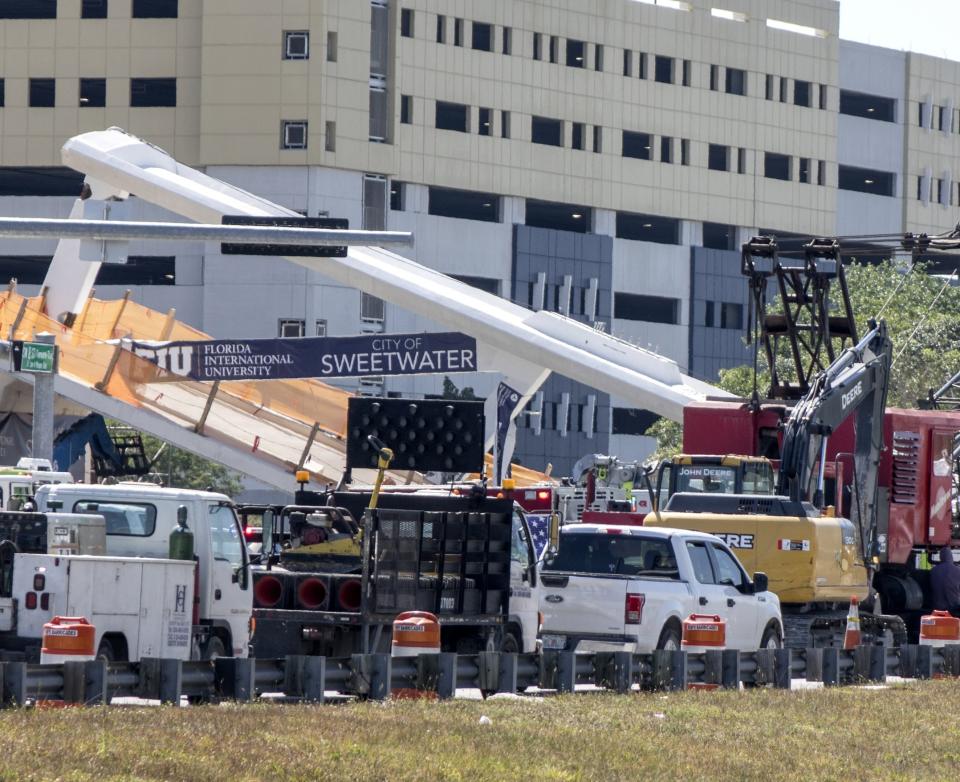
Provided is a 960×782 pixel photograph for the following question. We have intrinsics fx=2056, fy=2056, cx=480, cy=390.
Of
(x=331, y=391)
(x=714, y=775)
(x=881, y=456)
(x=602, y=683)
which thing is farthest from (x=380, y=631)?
(x=331, y=391)

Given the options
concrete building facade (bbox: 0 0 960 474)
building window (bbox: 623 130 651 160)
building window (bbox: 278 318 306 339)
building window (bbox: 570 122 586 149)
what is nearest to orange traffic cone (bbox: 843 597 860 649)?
concrete building facade (bbox: 0 0 960 474)

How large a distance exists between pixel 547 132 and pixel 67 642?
75240mm

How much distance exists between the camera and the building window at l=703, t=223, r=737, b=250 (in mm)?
96938

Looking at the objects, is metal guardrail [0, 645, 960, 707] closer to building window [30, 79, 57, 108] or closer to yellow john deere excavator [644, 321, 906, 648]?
yellow john deere excavator [644, 321, 906, 648]

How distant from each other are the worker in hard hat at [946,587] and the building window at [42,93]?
5853 cm

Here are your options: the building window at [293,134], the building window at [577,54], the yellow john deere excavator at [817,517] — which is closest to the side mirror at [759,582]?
the yellow john deere excavator at [817,517]

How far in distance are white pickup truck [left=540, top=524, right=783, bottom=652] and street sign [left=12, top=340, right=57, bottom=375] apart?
13639 mm

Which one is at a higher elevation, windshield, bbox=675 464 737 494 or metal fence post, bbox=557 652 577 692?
windshield, bbox=675 464 737 494

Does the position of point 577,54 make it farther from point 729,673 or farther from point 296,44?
point 729,673

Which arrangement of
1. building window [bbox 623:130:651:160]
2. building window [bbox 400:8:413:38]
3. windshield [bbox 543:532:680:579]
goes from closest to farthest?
windshield [bbox 543:532:680:579]
building window [bbox 400:8:413:38]
building window [bbox 623:130:651:160]

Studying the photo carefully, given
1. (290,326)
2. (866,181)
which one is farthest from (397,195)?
(866,181)

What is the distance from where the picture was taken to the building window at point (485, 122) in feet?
289

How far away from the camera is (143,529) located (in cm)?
2017

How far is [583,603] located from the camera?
878 inches
